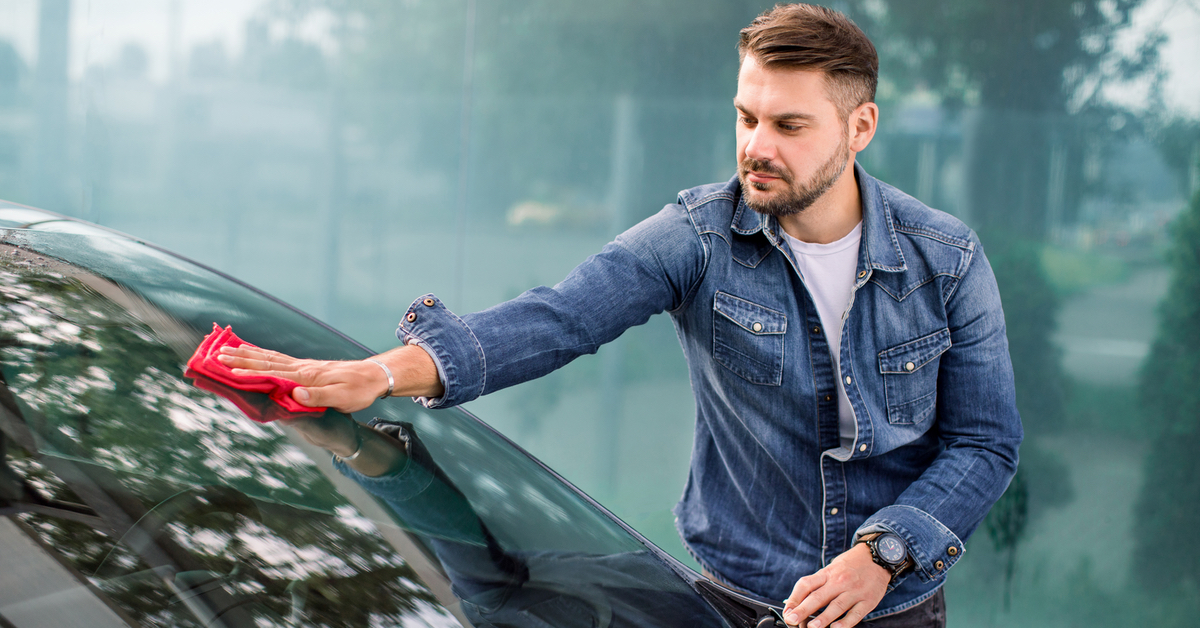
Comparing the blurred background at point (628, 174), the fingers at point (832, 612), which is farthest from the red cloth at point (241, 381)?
the blurred background at point (628, 174)

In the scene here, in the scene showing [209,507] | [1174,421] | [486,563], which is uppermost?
[209,507]

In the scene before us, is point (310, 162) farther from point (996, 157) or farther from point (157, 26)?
point (996, 157)

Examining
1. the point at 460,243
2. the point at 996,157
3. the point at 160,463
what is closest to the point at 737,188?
the point at 160,463

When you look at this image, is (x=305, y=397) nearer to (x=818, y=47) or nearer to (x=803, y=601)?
(x=803, y=601)

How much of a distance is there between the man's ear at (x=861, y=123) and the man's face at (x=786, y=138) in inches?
1.4

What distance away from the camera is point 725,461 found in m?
1.65

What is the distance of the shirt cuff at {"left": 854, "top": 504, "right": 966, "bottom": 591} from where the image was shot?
1.41m

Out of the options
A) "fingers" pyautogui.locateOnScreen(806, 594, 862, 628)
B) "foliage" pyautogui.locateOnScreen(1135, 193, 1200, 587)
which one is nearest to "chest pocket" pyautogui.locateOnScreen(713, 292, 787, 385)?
"fingers" pyautogui.locateOnScreen(806, 594, 862, 628)

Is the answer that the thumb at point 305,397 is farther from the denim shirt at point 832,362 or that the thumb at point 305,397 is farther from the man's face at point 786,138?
the man's face at point 786,138

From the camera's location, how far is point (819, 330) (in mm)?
1547

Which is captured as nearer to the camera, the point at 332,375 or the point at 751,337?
the point at 332,375

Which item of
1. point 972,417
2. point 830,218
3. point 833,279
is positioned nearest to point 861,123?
point 830,218

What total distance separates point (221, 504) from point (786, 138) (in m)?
1.01

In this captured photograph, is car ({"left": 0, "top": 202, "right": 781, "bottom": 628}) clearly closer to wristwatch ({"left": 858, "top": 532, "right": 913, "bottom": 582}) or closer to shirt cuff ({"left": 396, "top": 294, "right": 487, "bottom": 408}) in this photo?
shirt cuff ({"left": 396, "top": 294, "right": 487, "bottom": 408})
